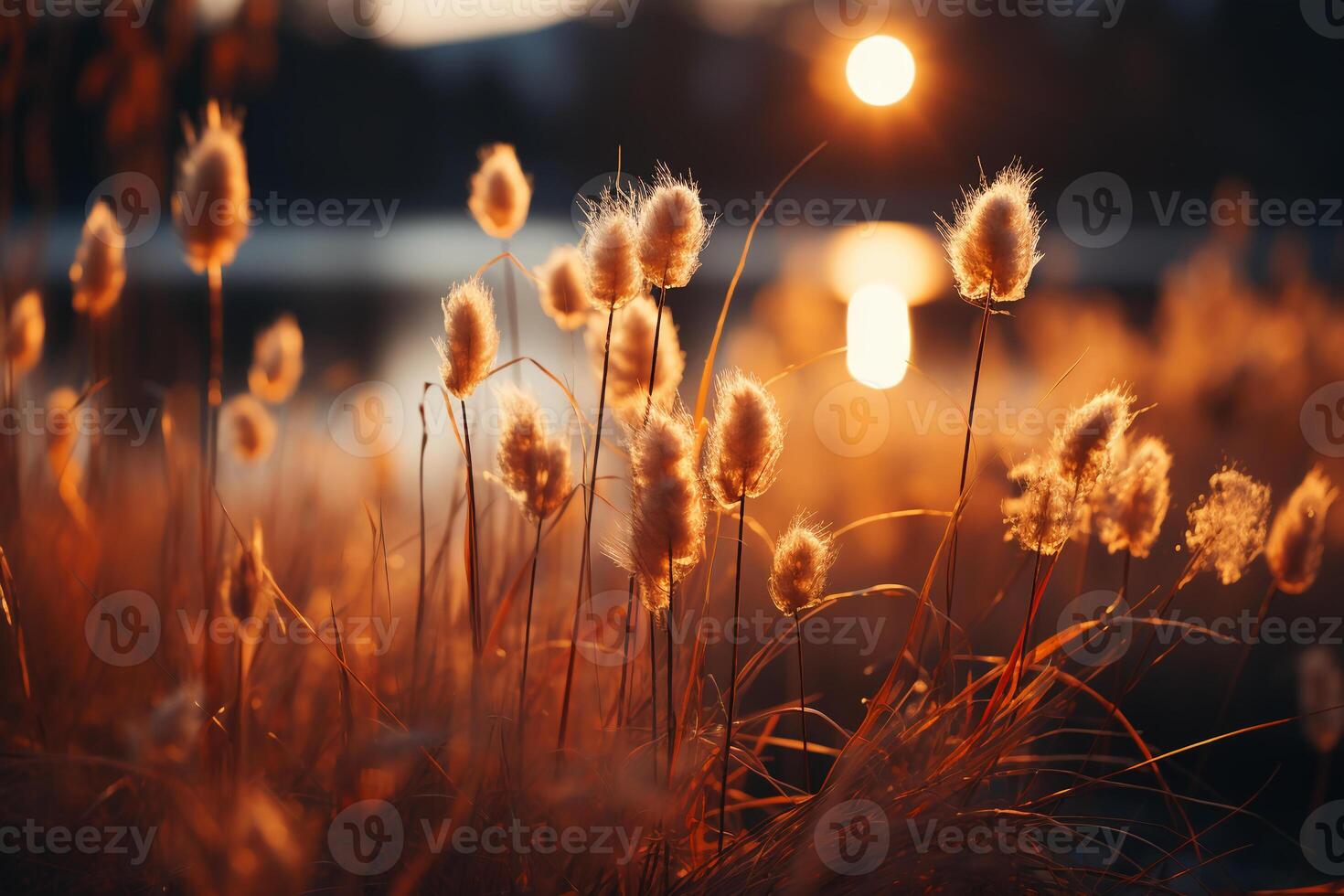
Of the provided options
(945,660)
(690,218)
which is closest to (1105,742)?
(945,660)

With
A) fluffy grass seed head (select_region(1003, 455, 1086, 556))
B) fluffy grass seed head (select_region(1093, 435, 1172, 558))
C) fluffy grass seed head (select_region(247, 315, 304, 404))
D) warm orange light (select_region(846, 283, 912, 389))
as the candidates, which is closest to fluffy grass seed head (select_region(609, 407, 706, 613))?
fluffy grass seed head (select_region(1003, 455, 1086, 556))

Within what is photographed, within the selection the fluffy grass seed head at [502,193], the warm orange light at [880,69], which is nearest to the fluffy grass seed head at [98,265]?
the fluffy grass seed head at [502,193]

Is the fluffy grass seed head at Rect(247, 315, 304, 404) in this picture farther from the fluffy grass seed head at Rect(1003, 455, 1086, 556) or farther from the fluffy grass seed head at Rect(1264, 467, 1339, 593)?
the fluffy grass seed head at Rect(1264, 467, 1339, 593)

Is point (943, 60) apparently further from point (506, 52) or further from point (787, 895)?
point (506, 52)

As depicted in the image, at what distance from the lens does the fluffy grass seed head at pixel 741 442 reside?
1.08m

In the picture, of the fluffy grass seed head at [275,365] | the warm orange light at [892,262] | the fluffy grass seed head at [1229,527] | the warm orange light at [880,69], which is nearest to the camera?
the fluffy grass seed head at [1229,527]

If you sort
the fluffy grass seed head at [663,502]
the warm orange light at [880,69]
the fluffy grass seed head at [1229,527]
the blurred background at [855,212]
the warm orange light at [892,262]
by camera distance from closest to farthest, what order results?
the fluffy grass seed head at [663,502]
the fluffy grass seed head at [1229,527]
the blurred background at [855,212]
the warm orange light at [880,69]
the warm orange light at [892,262]

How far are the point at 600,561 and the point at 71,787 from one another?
1554 millimetres

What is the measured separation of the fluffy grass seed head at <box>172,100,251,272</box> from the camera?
1.34 metres

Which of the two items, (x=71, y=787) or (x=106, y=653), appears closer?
(x=71, y=787)

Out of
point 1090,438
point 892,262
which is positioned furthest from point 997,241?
point 892,262

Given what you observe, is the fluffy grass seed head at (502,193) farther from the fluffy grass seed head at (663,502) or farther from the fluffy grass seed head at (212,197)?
the fluffy grass seed head at (663,502)

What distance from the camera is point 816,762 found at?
6.30 ft

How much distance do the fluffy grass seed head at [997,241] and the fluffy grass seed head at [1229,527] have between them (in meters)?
0.37
